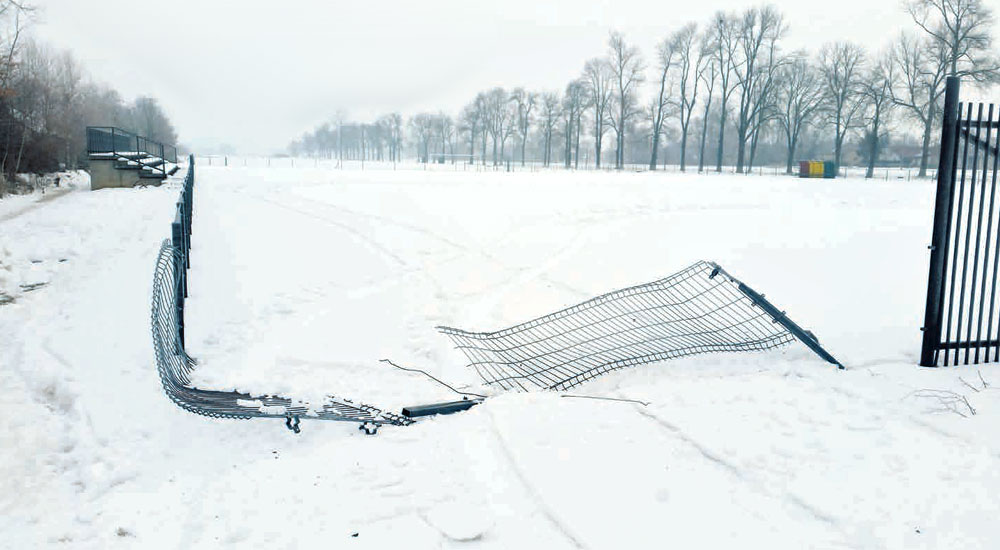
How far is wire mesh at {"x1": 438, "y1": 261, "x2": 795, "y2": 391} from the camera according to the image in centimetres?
573

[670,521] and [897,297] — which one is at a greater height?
[897,297]

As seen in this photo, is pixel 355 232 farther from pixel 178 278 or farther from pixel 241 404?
pixel 241 404

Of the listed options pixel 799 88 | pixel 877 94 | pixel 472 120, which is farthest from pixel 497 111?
pixel 877 94

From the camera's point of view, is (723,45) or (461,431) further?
(723,45)

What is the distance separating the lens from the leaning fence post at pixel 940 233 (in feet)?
17.6

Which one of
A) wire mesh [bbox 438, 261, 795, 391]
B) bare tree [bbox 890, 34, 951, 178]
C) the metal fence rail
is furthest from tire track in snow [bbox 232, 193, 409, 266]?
bare tree [bbox 890, 34, 951, 178]

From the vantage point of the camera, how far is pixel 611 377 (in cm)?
560

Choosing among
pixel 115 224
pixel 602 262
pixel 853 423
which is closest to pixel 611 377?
pixel 853 423

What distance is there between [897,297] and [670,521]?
6027 mm

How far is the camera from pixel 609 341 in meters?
6.70

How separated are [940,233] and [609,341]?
3053 millimetres

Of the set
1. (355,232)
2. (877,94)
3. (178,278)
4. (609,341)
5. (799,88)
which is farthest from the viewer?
(799,88)

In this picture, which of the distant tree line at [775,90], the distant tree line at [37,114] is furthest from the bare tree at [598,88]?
the distant tree line at [37,114]

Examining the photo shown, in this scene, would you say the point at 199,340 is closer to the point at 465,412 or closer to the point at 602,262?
the point at 465,412
